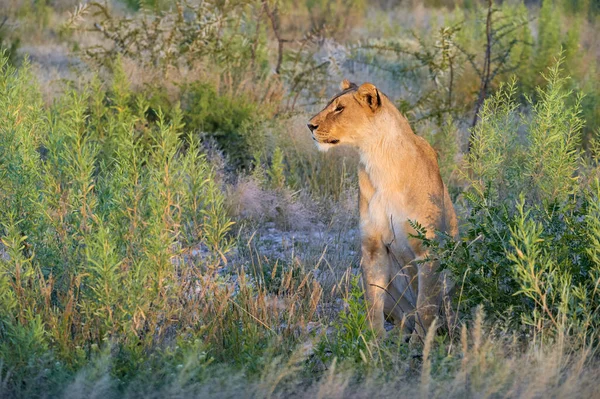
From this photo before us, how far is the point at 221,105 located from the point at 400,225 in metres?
4.80

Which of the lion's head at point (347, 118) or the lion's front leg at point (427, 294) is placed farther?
the lion's head at point (347, 118)

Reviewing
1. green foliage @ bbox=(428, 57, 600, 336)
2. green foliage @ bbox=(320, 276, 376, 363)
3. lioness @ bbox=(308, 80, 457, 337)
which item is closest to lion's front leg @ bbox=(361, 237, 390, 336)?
lioness @ bbox=(308, 80, 457, 337)

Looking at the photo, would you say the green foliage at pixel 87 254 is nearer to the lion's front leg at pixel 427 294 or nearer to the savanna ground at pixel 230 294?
the savanna ground at pixel 230 294

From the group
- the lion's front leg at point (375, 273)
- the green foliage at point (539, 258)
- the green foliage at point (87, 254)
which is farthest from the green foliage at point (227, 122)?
the green foliage at point (87, 254)

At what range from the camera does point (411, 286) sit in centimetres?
546

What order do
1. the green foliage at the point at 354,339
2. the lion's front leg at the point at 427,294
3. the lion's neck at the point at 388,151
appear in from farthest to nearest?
the lion's neck at the point at 388,151
the lion's front leg at the point at 427,294
the green foliage at the point at 354,339

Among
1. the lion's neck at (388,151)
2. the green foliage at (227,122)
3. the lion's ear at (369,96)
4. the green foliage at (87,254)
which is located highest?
the lion's ear at (369,96)

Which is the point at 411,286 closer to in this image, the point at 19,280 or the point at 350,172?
the point at 19,280

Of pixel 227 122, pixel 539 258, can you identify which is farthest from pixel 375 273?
pixel 227 122

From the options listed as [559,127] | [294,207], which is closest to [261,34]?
[294,207]

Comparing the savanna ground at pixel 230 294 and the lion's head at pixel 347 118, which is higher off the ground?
the lion's head at pixel 347 118

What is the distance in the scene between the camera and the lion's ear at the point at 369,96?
536 cm

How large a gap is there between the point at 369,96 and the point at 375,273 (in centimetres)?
102

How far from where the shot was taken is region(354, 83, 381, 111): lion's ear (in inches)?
211
